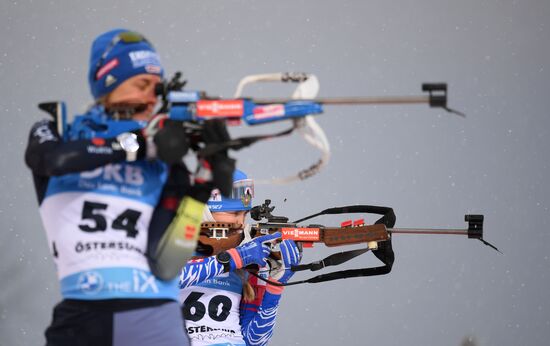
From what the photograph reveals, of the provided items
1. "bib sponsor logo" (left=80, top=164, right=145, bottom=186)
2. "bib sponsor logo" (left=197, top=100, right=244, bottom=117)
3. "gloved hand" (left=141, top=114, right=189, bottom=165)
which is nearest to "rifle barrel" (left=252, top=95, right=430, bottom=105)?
"bib sponsor logo" (left=197, top=100, right=244, bottom=117)

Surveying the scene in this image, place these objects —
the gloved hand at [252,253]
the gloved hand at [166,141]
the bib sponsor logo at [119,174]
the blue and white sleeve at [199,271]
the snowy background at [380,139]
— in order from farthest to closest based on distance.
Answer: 1. the snowy background at [380,139]
2. the gloved hand at [252,253]
3. the blue and white sleeve at [199,271]
4. the bib sponsor logo at [119,174]
5. the gloved hand at [166,141]

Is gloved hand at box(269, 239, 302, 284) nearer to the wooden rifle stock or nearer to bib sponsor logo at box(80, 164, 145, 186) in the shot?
the wooden rifle stock

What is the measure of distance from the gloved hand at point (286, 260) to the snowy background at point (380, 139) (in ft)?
3.60

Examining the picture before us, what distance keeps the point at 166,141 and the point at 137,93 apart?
9.2 inches

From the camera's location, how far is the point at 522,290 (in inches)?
189

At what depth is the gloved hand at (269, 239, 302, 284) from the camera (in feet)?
11.1

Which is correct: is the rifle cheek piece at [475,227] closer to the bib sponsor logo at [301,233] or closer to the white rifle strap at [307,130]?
the bib sponsor logo at [301,233]

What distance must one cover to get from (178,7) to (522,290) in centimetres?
248

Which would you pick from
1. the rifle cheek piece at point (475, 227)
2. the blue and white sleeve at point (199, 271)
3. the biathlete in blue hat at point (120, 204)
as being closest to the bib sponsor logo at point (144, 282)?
the biathlete in blue hat at point (120, 204)

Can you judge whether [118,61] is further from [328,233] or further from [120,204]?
[328,233]

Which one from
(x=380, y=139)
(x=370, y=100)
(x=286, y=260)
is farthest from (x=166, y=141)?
(x=380, y=139)

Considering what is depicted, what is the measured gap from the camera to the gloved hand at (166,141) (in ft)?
5.98

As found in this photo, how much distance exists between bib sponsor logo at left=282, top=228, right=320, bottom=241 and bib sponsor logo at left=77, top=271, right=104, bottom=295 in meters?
1.60

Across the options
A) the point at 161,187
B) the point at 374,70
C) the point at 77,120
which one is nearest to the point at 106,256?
the point at 161,187
